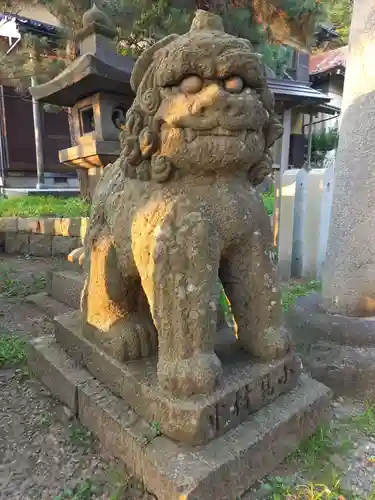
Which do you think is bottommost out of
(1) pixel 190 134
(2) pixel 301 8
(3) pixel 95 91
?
(1) pixel 190 134

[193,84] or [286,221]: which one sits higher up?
[193,84]

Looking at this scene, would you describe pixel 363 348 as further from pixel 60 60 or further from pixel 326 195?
pixel 60 60

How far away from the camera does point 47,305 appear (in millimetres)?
2801

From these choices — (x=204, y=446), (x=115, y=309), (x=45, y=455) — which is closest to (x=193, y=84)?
(x=115, y=309)

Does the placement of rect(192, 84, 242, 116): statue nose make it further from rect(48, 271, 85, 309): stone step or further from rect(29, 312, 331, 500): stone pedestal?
rect(48, 271, 85, 309): stone step

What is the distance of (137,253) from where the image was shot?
46.1 inches

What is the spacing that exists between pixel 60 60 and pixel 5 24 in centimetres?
316

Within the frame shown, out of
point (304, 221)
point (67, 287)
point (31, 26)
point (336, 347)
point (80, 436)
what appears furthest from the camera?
point (31, 26)

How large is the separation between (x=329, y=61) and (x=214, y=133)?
509 inches

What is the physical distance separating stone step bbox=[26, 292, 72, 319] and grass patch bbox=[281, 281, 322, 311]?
1.45 metres

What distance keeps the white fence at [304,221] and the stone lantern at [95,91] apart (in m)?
1.46

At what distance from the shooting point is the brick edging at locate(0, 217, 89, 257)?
15.3 feet

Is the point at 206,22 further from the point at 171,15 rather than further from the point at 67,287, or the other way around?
the point at 171,15

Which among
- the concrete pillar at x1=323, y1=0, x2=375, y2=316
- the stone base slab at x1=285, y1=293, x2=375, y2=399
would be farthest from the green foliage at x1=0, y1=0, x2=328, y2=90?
Result: the stone base slab at x1=285, y1=293, x2=375, y2=399
